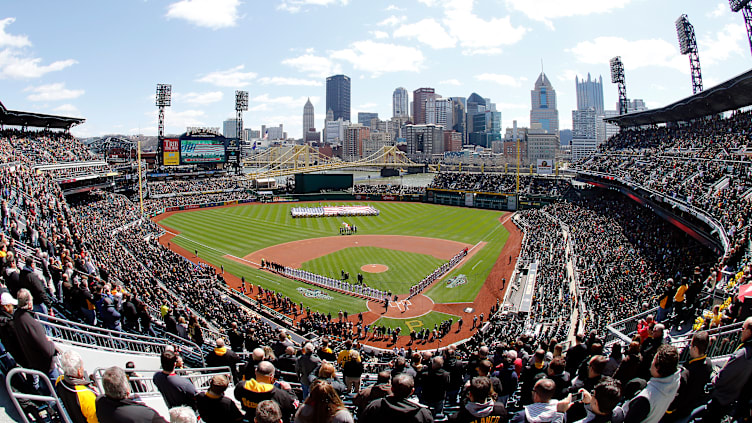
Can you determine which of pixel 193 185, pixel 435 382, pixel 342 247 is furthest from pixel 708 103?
pixel 193 185

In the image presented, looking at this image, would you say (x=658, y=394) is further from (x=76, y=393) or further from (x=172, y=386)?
(x=76, y=393)

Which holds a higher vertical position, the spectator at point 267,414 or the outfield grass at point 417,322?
the spectator at point 267,414

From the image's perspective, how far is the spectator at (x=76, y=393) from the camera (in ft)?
15.3

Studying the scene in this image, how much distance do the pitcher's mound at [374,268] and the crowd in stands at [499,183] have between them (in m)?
40.9

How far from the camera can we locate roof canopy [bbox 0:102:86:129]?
170 feet

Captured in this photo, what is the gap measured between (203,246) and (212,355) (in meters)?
37.4

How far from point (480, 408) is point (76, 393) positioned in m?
4.24

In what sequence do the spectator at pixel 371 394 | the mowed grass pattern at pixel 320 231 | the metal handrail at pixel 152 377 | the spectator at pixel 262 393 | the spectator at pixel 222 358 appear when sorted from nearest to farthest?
the spectator at pixel 371 394, the spectator at pixel 262 393, the metal handrail at pixel 152 377, the spectator at pixel 222 358, the mowed grass pattern at pixel 320 231

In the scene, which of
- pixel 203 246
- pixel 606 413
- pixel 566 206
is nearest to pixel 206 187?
pixel 203 246

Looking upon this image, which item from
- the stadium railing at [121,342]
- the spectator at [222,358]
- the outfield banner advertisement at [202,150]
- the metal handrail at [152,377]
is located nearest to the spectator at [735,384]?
the metal handrail at [152,377]

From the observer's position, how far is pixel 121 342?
10.1 meters

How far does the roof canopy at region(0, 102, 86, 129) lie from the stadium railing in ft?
170

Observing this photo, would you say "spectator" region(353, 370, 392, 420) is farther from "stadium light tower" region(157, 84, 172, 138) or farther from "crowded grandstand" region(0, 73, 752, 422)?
"stadium light tower" region(157, 84, 172, 138)

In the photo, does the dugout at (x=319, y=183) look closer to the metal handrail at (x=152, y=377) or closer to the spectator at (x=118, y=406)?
the metal handrail at (x=152, y=377)
